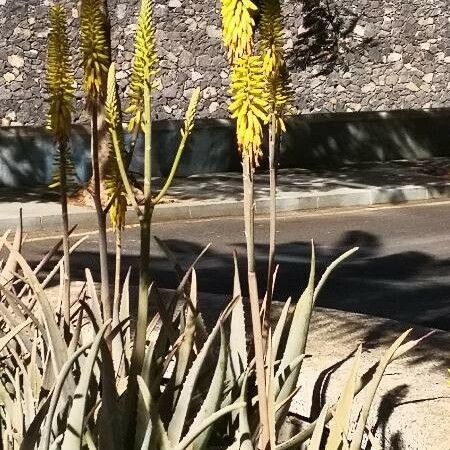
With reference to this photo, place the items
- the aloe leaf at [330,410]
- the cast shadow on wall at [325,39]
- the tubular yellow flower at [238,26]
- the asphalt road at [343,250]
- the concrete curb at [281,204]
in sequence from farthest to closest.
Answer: the cast shadow on wall at [325,39]
the concrete curb at [281,204]
the asphalt road at [343,250]
the aloe leaf at [330,410]
the tubular yellow flower at [238,26]

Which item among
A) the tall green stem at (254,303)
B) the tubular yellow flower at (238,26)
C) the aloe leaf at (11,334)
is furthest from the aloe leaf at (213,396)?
the tubular yellow flower at (238,26)

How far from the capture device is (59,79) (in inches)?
108

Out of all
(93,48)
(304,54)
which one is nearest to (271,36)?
(93,48)

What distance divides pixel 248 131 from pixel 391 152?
61.4ft

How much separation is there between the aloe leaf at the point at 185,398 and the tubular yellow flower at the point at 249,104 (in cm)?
53

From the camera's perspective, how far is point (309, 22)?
24.7 m

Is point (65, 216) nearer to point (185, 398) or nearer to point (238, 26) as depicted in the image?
point (185, 398)

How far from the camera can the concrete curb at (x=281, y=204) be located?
1340cm

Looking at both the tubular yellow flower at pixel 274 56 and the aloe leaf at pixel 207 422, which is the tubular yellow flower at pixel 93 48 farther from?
the aloe leaf at pixel 207 422

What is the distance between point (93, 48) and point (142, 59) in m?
0.21

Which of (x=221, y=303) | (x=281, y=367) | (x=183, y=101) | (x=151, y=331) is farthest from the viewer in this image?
(x=183, y=101)

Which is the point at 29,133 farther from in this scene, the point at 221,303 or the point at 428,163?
the point at 221,303

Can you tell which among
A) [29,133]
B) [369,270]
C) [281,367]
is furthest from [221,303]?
[29,133]

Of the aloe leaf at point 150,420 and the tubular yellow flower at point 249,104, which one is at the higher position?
the tubular yellow flower at point 249,104
